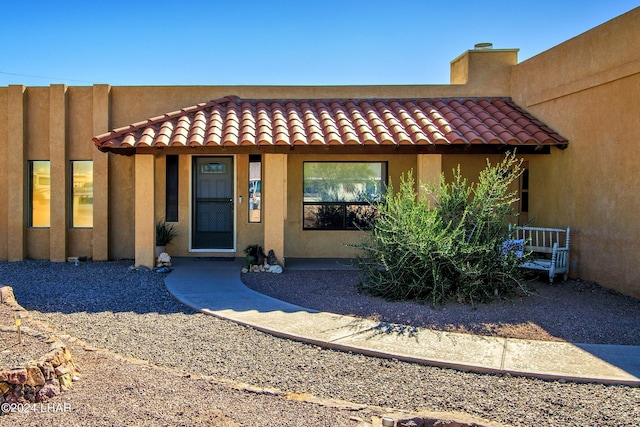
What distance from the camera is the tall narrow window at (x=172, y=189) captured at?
12.5 metres

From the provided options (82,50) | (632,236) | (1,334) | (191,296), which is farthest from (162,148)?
(82,50)

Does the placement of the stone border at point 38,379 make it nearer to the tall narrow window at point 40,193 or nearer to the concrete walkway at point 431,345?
the concrete walkway at point 431,345

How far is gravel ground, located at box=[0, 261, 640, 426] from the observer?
4305mm

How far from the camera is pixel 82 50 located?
68.1 feet

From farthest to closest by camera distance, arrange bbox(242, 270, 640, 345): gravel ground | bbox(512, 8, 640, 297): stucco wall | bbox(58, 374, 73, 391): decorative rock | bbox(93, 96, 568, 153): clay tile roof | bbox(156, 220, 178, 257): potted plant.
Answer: bbox(156, 220, 178, 257): potted plant, bbox(93, 96, 568, 153): clay tile roof, bbox(512, 8, 640, 297): stucco wall, bbox(242, 270, 640, 345): gravel ground, bbox(58, 374, 73, 391): decorative rock

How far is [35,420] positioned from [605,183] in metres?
8.84

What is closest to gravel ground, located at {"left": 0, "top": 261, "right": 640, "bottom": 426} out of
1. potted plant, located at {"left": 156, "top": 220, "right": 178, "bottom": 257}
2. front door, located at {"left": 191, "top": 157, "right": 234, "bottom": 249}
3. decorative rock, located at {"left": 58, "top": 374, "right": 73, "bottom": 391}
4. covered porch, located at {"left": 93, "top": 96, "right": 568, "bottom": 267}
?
decorative rock, located at {"left": 58, "top": 374, "right": 73, "bottom": 391}

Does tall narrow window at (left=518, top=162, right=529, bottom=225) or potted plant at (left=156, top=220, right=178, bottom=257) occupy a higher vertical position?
tall narrow window at (left=518, top=162, right=529, bottom=225)

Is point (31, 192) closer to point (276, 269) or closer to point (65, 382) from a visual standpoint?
point (276, 269)

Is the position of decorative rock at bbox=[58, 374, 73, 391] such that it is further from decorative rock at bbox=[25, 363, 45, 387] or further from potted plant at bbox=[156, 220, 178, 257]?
potted plant at bbox=[156, 220, 178, 257]

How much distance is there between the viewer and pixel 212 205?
12.6 meters

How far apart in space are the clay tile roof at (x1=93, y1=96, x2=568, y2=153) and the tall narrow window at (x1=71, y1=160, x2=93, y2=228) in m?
2.38

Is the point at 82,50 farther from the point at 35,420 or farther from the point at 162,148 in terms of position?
the point at 35,420

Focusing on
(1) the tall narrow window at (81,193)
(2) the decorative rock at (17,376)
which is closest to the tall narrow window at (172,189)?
(1) the tall narrow window at (81,193)
